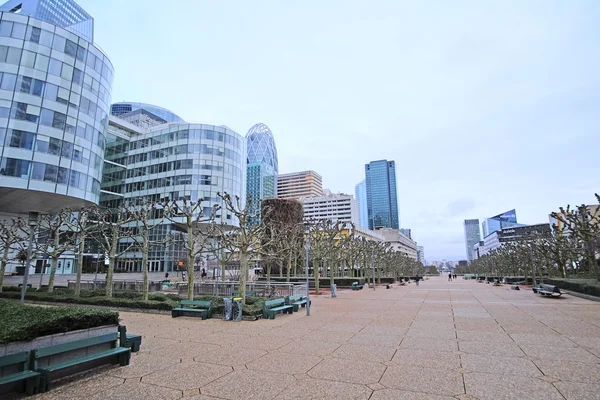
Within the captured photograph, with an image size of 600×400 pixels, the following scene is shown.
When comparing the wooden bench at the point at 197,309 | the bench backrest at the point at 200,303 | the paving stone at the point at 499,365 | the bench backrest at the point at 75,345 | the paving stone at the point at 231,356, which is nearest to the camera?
the bench backrest at the point at 75,345

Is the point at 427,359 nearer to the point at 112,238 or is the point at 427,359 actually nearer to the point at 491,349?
the point at 491,349

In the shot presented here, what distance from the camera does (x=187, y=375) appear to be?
653 centimetres

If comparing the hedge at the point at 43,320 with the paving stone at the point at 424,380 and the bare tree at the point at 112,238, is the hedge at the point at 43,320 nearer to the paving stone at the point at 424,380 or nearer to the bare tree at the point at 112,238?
the paving stone at the point at 424,380

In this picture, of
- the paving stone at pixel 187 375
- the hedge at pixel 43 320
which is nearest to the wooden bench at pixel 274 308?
the paving stone at pixel 187 375

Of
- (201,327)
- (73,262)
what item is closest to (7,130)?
(73,262)

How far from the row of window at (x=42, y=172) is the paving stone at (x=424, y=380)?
45071 mm

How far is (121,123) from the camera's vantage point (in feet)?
232

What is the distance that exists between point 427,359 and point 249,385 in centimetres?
413

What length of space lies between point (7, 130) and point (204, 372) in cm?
4450

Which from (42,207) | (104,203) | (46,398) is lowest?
(46,398)

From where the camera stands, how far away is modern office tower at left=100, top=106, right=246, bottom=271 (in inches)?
2532

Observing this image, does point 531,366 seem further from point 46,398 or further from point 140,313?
point 140,313

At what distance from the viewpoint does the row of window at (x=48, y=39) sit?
38.7 metres

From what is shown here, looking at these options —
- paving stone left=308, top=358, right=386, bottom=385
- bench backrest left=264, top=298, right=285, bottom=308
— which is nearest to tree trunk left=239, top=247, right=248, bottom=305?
bench backrest left=264, top=298, right=285, bottom=308
